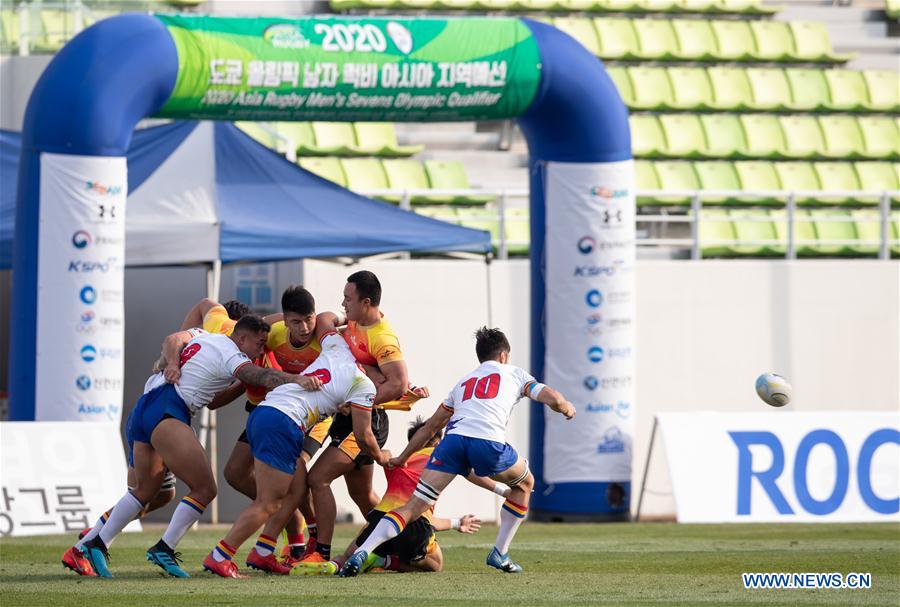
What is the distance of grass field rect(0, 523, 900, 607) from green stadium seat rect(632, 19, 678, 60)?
12.9 metres

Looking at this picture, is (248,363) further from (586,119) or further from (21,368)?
(586,119)

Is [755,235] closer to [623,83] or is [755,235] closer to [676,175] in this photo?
[676,175]

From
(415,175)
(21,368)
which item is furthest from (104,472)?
(415,175)

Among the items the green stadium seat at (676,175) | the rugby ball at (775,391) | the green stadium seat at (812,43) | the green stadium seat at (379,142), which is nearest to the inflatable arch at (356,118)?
the rugby ball at (775,391)

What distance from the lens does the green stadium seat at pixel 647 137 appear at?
23.7 metres

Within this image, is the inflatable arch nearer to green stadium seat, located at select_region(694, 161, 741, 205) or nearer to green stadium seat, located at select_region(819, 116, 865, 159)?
green stadium seat, located at select_region(694, 161, 741, 205)

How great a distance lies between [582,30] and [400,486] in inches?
647

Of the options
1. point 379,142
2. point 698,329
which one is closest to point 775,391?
point 698,329

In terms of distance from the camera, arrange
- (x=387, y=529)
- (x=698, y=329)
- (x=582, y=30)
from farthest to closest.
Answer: (x=582, y=30) → (x=698, y=329) → (x=387, y=529)

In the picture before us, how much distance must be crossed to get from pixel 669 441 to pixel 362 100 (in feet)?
15.0

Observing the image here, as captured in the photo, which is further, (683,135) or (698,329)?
(683,135)

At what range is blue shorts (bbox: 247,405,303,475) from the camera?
29.9 feet

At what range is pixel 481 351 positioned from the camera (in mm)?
9688

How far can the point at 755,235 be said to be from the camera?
22094mm
